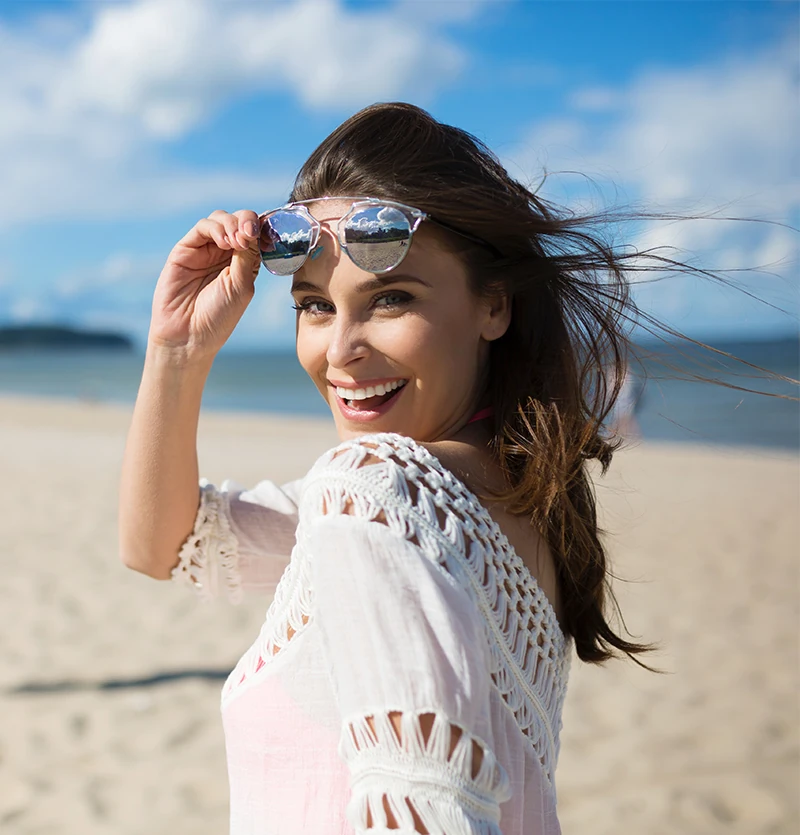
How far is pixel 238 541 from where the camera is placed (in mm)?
2205

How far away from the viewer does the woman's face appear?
5.40 ft

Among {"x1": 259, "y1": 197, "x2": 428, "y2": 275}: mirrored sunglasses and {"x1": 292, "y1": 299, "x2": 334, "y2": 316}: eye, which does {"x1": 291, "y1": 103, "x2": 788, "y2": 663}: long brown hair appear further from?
{"x1": 292, "y1": 299, "x2": 334, "y2": 316}: eye

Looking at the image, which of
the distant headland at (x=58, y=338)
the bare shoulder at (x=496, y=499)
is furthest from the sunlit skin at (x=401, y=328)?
the distant headland at (x=58, y=338)

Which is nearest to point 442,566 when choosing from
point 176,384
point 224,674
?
point 176,384

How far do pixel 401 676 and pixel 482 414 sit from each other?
30.6 inches

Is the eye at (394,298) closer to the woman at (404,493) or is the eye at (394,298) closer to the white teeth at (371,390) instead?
the woman at (404,493)

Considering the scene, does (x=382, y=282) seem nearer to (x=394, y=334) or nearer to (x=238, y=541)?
(x=394, y=334)

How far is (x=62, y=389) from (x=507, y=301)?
1511 inches

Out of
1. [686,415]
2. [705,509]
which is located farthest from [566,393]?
[686,415]

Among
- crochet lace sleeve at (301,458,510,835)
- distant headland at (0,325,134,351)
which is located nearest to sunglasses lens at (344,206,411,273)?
crochet lace sleeve at (301,458,510,835)

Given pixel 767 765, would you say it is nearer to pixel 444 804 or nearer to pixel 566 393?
pixel 566 393

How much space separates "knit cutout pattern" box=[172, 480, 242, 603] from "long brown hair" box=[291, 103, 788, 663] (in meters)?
0.79

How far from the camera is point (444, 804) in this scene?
1086 mm

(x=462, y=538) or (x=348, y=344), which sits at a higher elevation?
(x=348, y=344)
